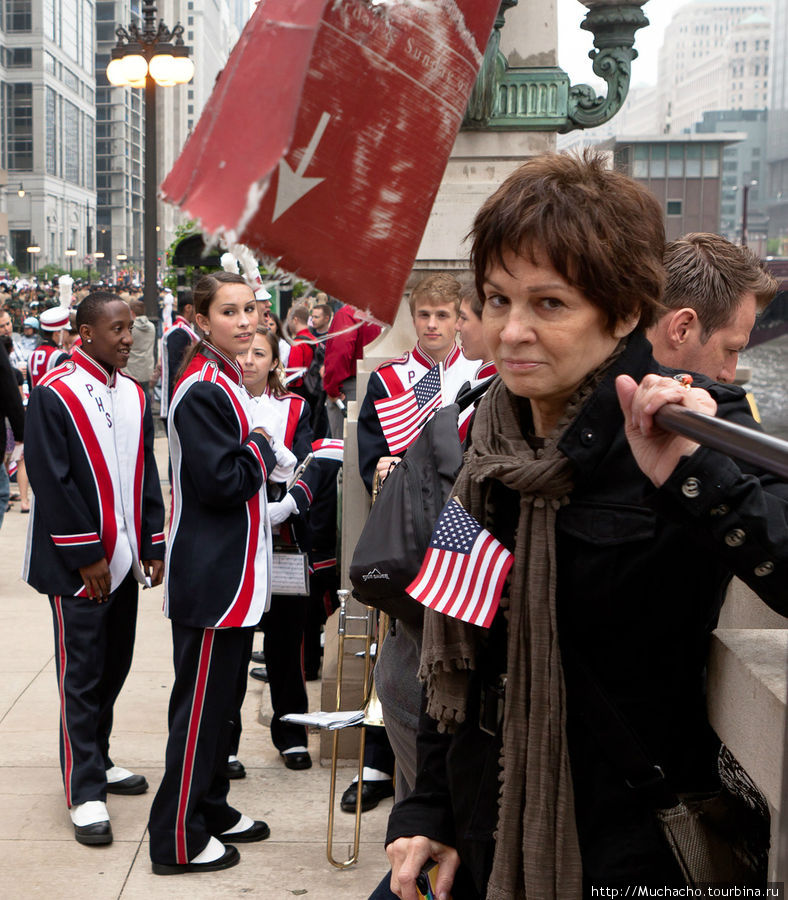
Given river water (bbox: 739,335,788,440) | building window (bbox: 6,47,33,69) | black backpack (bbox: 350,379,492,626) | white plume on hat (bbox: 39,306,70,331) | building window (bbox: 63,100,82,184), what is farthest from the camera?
building window (bbox: 63,100,82,184)

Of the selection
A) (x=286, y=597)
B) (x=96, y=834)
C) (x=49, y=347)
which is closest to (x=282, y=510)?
(x=286, y=597)

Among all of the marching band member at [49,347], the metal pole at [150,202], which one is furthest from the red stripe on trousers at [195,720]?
the marching band member at [49,347]

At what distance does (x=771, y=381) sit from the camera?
5481 cm

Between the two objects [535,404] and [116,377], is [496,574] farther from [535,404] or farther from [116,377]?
[116,377]

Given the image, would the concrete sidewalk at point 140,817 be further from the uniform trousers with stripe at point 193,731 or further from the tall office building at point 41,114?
the tall office building at point 41,114

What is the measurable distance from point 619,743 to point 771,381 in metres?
56.0

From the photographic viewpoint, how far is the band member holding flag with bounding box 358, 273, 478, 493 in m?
4.80

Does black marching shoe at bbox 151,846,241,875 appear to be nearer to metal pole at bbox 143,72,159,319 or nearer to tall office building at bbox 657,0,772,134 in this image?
metal pole at bbox 143,72,159,319

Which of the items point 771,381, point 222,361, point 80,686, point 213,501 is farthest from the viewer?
point 771,381

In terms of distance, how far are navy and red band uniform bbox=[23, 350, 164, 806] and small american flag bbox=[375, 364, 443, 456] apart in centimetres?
111

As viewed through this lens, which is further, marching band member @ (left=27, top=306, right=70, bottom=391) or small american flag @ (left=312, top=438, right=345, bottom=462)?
marching band member @ (left=27, top=306, right=70, bottom=391)

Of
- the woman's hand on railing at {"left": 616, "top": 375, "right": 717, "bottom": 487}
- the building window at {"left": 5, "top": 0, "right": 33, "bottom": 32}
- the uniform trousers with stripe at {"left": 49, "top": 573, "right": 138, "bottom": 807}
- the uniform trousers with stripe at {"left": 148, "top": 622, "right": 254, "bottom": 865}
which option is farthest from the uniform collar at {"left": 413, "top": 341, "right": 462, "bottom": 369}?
the building window at {"left": 5, "top": 0, "right": 33, "bottom": 32}

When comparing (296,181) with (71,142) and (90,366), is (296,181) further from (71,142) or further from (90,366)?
(71,142)

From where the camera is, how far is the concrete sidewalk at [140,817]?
442 cm
